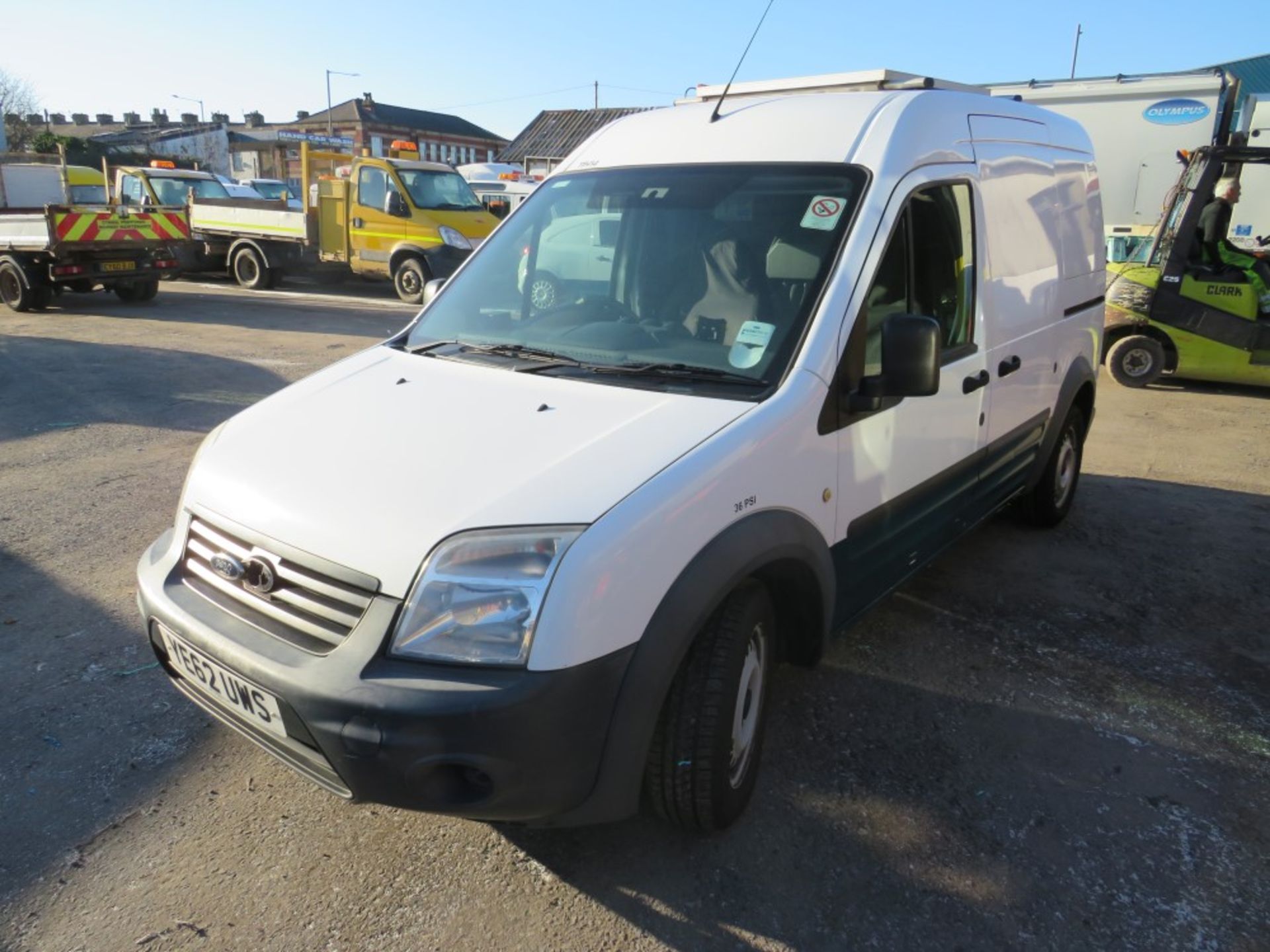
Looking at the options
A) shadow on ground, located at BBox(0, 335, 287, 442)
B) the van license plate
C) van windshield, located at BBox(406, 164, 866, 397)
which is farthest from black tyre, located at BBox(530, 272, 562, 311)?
shadow on ground, located at BBox(0, 335, 287, 442)

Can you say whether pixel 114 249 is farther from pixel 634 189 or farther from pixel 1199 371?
pixel 1199 371

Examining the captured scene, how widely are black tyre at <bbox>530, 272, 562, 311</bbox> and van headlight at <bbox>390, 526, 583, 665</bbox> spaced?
1381 mm

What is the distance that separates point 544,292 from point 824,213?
101 cm

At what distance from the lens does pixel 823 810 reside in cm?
271

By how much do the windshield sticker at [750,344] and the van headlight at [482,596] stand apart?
91cm

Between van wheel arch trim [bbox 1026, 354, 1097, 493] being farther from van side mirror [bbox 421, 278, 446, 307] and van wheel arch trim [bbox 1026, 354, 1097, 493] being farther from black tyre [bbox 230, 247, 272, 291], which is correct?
black tyre [bbox 230, 247, 272, 291]

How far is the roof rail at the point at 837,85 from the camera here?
355cm

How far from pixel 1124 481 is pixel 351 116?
67570mm

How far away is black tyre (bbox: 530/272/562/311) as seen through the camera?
3.17 metres

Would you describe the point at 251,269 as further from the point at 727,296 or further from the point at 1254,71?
the point at 1254,71

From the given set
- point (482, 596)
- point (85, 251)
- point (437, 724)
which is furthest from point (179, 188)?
point (437, 724)

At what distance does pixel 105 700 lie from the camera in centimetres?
319

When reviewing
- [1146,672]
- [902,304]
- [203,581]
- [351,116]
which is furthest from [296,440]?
[351,116]

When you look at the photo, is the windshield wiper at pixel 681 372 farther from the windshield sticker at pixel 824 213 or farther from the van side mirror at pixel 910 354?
the windshield sticker at pixel 824 213
